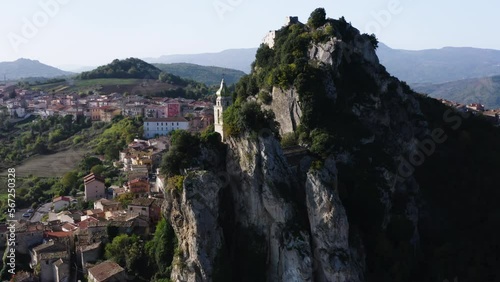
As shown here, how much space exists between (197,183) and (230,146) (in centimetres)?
418

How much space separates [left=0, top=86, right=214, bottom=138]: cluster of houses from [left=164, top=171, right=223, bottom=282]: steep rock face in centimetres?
4056

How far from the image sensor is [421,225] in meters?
38.5

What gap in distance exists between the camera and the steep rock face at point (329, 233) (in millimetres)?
29859

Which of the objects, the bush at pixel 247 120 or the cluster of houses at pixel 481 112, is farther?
the cluster of houses at pixel 481 112

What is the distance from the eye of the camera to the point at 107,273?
102ft

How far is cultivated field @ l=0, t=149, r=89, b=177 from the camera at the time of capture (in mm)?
66625

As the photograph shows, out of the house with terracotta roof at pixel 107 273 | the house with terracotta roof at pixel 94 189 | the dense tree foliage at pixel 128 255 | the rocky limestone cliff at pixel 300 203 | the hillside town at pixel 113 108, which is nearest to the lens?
the rocky limestone cliff at pixel 300 203

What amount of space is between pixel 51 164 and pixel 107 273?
44.6 m

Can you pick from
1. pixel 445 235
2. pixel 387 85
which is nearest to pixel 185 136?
pixel 387 85

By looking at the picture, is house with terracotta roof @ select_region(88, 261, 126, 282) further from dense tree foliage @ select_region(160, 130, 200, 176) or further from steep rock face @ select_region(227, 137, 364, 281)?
steep rock face @ select_region(227, 137, 364, 281)

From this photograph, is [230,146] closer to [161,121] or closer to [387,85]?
[387,85]

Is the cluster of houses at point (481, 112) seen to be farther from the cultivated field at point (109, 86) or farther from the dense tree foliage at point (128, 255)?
the cultivated field at point (109, 86)

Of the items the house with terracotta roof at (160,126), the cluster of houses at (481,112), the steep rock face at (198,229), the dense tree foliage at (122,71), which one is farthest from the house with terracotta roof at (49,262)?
the dense tree foliage at (122,71)

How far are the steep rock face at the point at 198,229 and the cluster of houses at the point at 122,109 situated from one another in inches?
1597
